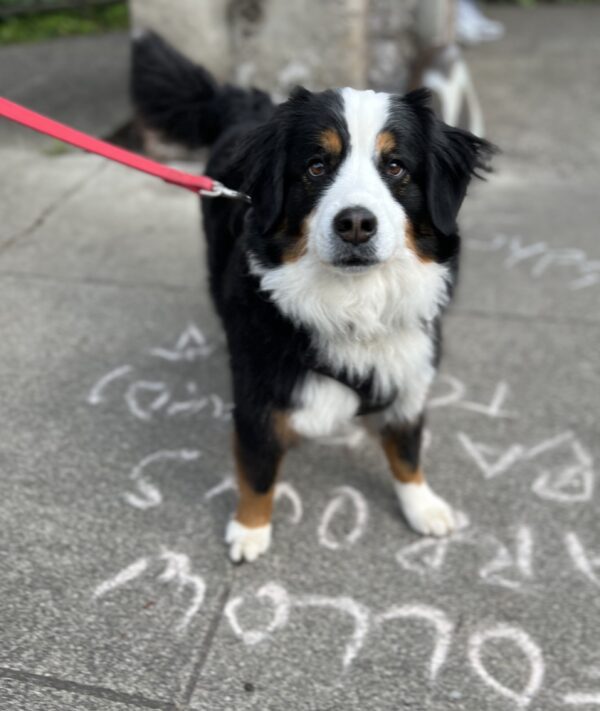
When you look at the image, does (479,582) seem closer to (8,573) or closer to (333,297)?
(333,297)

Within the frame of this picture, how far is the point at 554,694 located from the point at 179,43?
436 centimetres

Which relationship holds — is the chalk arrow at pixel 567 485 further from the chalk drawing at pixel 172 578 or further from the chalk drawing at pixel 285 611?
the chalk drawing at pixel 172 578

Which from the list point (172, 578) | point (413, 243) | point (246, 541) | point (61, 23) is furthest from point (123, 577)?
point (61, 23)

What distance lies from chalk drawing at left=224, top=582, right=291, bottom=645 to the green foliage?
6.47 meters

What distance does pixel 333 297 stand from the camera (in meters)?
2.21

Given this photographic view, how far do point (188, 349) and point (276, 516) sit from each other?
3.34ft

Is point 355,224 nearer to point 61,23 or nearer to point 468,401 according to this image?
point 468,401

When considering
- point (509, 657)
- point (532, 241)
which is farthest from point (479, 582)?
point (532, 241)

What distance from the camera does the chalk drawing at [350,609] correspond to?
7.21ft

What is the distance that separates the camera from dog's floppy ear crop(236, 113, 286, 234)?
2.18m

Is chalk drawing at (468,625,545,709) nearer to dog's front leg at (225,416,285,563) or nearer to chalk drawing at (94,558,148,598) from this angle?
dog's front leg at (225,416,285,563)

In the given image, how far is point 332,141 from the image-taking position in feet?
6.80

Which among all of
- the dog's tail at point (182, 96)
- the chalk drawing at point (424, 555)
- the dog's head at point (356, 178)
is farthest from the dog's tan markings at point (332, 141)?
the chalk drawing at point (424, 555)

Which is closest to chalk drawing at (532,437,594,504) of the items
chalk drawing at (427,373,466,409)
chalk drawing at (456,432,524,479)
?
chalk drawing at (456,432,524,479)
